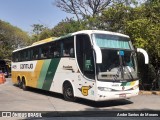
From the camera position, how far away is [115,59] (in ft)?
42.9

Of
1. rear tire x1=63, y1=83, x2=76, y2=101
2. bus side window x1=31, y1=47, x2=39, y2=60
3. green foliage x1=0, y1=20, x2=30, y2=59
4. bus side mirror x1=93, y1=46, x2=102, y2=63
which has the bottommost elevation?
rear tire x1=63, y1=83, x2=76, y2=101

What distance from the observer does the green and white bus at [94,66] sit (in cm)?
1259

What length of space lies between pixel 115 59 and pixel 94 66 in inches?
41.1

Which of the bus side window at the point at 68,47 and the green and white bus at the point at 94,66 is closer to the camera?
the green and white bus at the point at 94,66

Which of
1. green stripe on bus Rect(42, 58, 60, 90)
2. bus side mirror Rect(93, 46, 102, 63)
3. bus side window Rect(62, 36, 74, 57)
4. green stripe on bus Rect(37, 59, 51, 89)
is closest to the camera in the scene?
bus side mirror Rect(93, 46, 102, 63)

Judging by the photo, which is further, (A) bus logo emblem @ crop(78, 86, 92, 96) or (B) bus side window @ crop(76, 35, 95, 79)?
(A) bus logo emblem @ crop(78, 86, 92, 96)

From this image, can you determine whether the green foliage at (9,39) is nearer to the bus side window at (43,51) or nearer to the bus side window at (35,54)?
the bus side window at (35,54)

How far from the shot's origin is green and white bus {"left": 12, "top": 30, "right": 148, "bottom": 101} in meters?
12.6

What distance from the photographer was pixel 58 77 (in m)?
15.8

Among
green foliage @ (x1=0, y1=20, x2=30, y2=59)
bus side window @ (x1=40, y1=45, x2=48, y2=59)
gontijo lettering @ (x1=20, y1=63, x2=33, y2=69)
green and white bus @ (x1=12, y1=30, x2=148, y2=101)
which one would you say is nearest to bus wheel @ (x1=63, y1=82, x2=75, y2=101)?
green and white bus @ (x1=12, y1=30, x2=148, y2=101)

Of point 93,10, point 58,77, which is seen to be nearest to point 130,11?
point 58,77

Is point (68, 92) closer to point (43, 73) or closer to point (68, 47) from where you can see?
point (68, 47)

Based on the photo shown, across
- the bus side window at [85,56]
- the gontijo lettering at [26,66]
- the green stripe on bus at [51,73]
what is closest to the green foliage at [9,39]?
the gontijo lettering at [26,66]

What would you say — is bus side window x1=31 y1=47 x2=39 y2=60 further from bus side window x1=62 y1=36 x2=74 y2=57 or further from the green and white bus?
bus side window x1=62 y1=36 x2=74 y2=57
